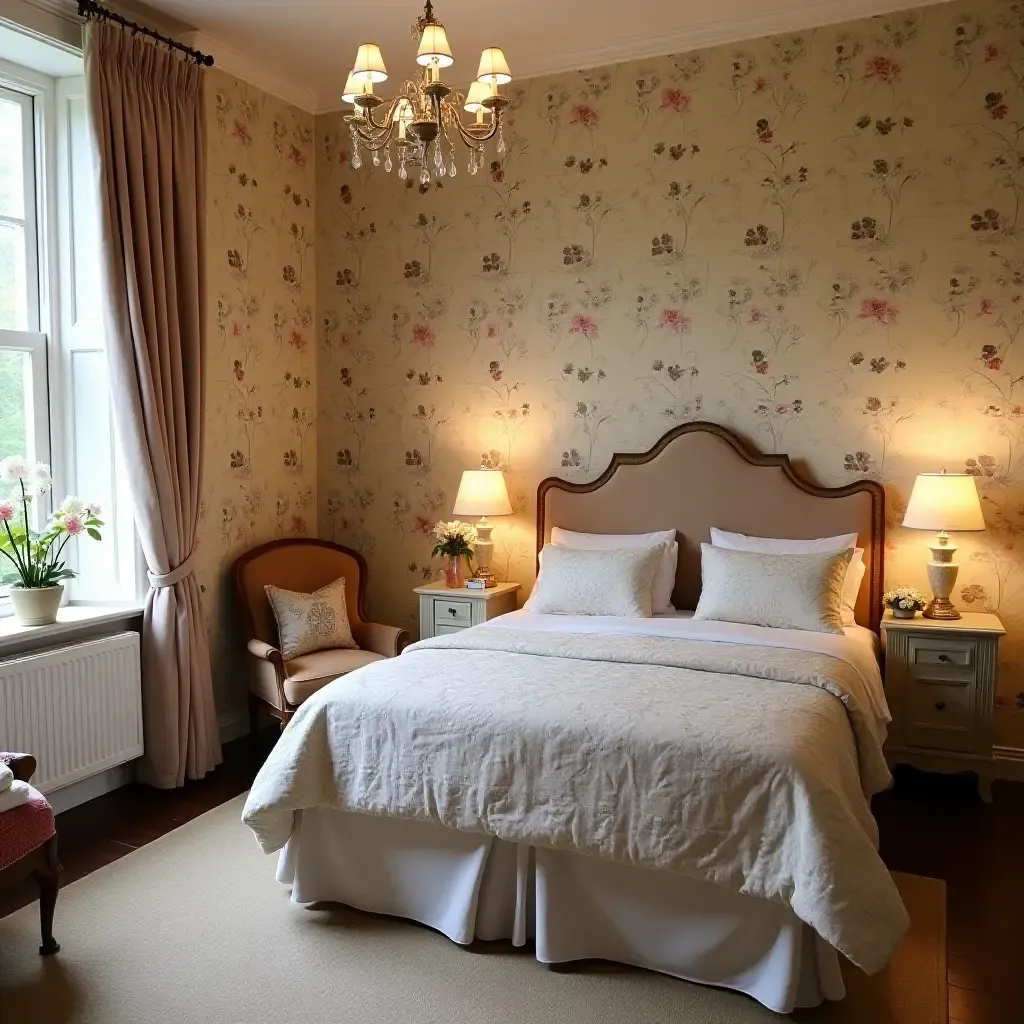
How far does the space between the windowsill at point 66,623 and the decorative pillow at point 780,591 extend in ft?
→ 7.76

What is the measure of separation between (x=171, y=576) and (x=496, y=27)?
2.72 m

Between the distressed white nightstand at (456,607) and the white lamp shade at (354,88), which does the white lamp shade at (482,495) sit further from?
the white lamp shade at (354,88)

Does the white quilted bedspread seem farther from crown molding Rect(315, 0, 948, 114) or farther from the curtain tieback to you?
crown molding Rect(315, 0, 948, 114)

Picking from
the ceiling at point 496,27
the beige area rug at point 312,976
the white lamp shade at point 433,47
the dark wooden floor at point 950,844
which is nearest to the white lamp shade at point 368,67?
the white lamp shade at point 433,47

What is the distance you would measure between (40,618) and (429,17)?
2.51 m

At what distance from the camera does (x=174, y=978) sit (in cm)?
250

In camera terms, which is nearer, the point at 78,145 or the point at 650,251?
the point at 78,145

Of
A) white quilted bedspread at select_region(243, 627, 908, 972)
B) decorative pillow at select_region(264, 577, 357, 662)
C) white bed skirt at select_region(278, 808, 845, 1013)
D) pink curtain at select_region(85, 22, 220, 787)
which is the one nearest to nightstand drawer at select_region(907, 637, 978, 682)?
white quilted bedspread at select_region(243, 627, 908, 972)

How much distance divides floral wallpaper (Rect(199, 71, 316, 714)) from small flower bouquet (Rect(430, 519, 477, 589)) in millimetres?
933

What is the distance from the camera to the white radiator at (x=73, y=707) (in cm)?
328

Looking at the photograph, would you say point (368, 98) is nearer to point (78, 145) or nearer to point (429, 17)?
point (429, 17)

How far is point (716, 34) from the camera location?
413cm

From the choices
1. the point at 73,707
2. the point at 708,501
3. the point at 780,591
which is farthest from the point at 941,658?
the point at 73,707

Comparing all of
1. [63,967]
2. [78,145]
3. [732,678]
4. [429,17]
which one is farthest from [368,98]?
[63,967]
